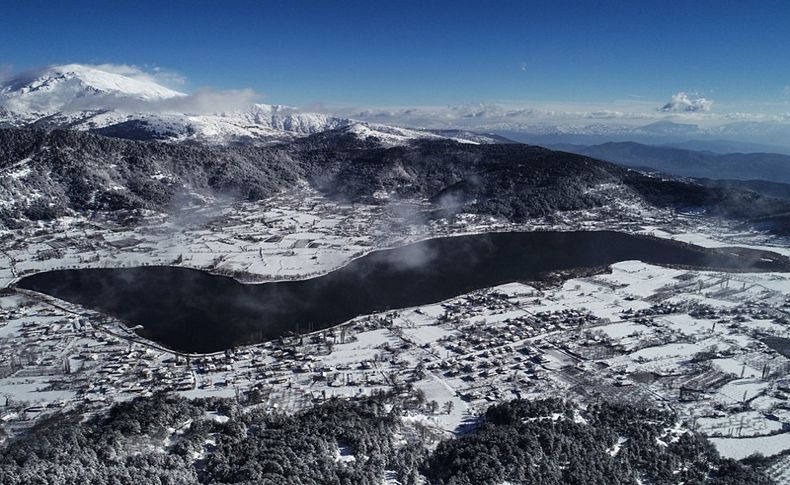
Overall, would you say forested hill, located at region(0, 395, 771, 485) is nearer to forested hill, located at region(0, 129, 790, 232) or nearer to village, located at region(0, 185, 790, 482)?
village, located at region(0, 185, 790, 482)

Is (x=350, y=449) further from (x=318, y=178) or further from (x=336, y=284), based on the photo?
(x=318, y=178)

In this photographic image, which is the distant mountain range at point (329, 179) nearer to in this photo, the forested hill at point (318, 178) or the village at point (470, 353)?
the forested hill at point (318, 178)

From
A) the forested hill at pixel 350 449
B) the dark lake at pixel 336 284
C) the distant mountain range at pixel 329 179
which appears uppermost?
the distant mountain range at pixel 329 179

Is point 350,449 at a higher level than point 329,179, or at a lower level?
lower

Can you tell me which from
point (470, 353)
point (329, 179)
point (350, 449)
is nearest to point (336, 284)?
point (470, 353)

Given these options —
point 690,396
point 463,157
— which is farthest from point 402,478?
point 463,157

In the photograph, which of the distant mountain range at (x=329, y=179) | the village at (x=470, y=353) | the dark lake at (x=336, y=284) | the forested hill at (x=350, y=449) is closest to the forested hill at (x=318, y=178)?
the distant mountain range at (x=329, y=179)
